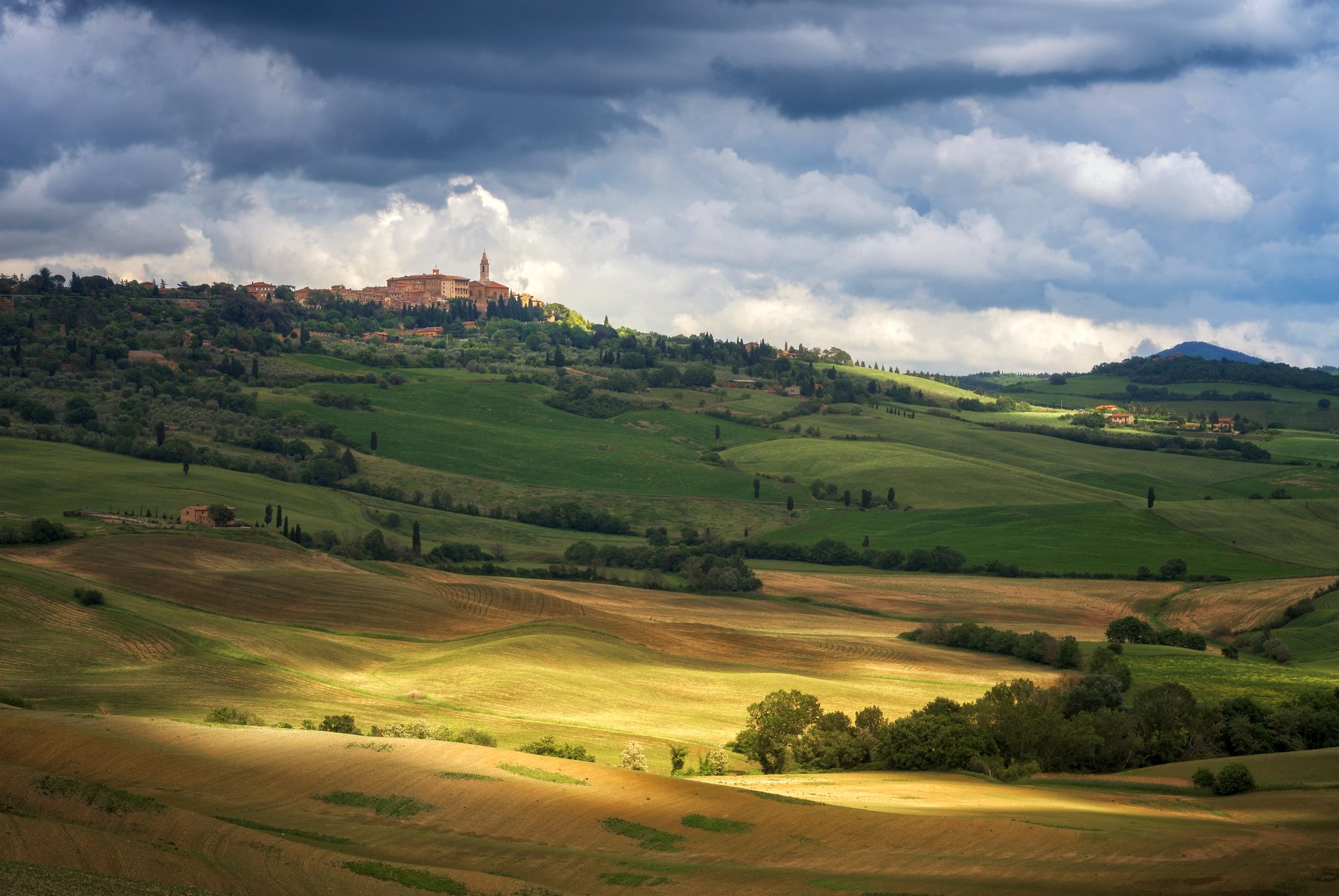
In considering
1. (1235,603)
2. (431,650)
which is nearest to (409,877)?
(431,650)

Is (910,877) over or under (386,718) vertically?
over

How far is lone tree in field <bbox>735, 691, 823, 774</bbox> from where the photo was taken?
225 ft

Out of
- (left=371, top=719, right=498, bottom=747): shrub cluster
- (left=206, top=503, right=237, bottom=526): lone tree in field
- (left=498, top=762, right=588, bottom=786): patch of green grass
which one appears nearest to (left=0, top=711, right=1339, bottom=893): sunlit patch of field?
(left=498, top=762, right=588, bottom=786): patch of green grass

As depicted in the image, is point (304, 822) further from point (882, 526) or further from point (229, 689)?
point (882, 526)

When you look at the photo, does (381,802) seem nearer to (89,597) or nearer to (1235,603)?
(89,597)

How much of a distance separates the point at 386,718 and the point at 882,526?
111 m

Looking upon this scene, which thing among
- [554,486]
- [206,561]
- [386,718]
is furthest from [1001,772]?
[554,486]

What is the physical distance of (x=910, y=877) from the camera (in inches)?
1550

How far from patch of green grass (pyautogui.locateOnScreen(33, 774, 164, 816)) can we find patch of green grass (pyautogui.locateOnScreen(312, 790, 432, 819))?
8.19 metres

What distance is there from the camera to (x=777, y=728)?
69000 mm

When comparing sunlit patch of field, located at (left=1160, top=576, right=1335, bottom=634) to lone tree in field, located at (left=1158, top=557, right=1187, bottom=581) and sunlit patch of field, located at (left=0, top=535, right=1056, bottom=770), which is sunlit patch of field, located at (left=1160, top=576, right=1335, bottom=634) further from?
sunlit patch of field, located at (left=0, top=535, right=1056, bottom=770)

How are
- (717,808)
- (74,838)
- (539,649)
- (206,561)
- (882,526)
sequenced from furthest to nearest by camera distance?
(882,526) < (206,561) < (539,649) < (717,808) < (74,838)

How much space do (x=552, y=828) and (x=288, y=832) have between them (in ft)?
29.8

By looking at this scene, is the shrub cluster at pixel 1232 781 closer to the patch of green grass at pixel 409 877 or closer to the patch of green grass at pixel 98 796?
the patch of green grass at pixel 409 877
